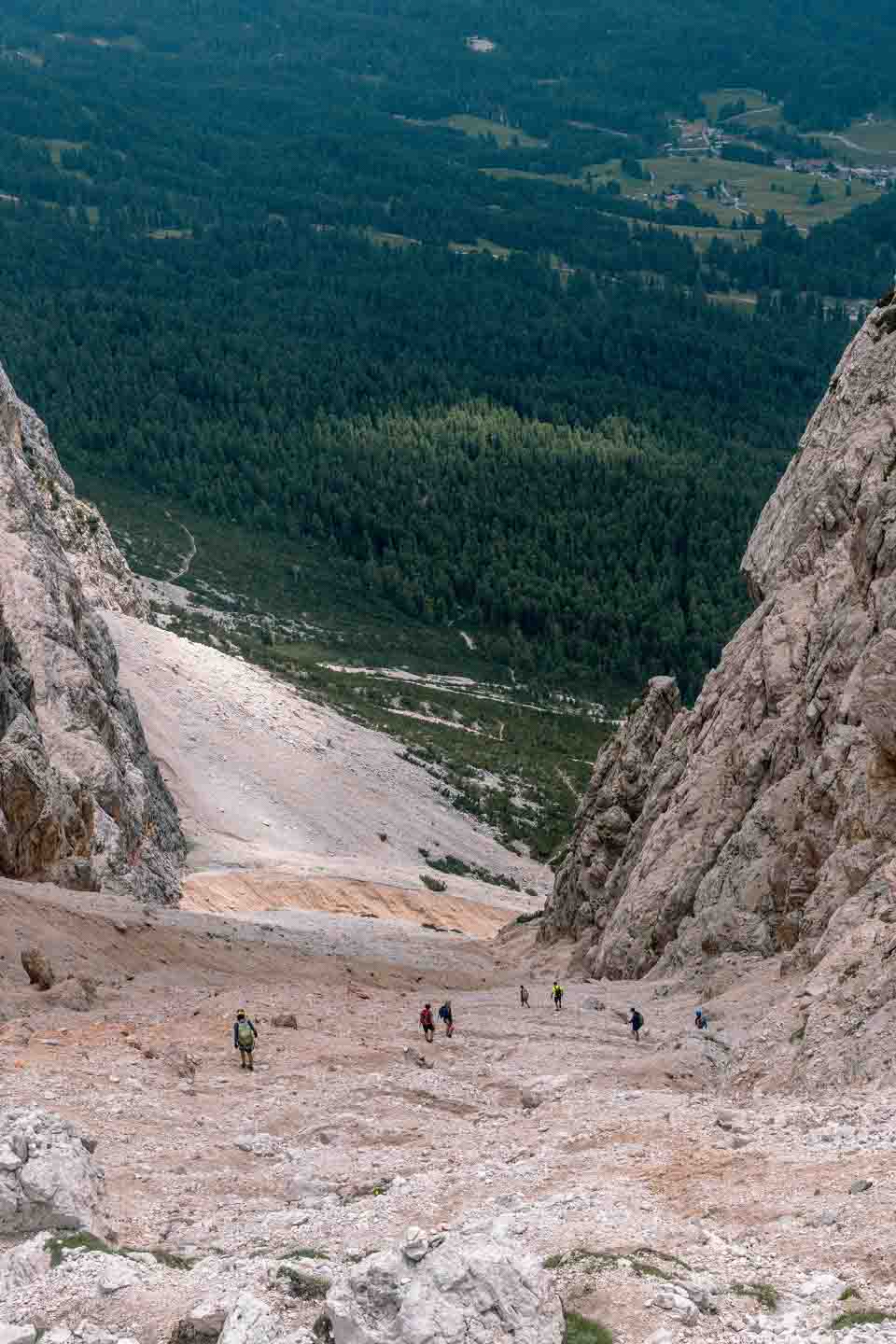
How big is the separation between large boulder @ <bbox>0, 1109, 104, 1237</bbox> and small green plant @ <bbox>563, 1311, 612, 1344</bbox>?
5.41m

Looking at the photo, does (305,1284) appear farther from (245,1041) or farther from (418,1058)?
(418,1058)

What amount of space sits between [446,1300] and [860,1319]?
3298 mm

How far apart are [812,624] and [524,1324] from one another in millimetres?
21297

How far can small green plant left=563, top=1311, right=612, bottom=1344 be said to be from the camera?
14969 millimetres

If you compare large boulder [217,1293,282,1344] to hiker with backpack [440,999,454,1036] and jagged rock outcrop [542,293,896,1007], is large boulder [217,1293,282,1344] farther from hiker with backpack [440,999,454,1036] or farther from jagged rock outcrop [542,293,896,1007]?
hiker with backpack [440,999,454,1036]

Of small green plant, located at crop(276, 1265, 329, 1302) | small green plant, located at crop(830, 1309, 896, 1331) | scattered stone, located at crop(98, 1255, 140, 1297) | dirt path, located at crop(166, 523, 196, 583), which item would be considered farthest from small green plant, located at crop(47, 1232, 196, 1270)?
dirt path, located at crop(166, 523, 196, 583)

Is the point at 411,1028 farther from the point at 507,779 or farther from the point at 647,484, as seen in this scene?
the point at 647,484

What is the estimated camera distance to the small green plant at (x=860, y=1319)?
48.5 ft

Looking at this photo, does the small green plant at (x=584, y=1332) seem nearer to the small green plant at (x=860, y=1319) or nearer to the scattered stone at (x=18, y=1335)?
the small green plant at (x=860, y=1319)

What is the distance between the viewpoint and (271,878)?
5566 centimetres

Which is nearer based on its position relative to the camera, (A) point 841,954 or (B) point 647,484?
(A) point 841,954

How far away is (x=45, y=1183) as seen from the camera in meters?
18.4

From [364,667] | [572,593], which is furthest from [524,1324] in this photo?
[572,593]

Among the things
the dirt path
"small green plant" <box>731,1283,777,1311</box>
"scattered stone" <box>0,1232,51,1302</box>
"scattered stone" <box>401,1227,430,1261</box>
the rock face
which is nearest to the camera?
"scattered stone" <box>401,1227,430,1261</box>
